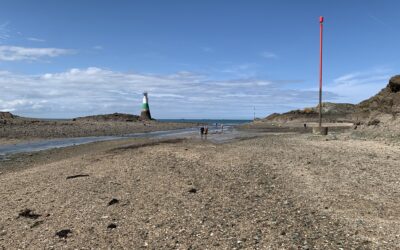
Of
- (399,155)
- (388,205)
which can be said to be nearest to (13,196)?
(388,205)

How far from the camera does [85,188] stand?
11461mm

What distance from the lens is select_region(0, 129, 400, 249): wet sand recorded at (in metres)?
7.07

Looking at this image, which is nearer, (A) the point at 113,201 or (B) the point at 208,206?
(B) the point at 208,206

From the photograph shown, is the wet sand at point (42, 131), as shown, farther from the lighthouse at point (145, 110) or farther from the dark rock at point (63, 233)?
the lighthouse at point (145, 110)

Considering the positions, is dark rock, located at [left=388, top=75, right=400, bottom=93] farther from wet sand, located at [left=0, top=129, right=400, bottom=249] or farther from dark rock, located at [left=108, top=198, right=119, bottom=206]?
dark rock, located at [left=108, top=198, right=119, bottom=206]

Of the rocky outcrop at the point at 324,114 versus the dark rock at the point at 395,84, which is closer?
the dark rock at the point at 395,84

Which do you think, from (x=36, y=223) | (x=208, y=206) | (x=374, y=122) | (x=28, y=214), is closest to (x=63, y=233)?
(x=36, y=223)

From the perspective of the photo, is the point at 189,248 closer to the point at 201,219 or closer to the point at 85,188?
the point at 201,219

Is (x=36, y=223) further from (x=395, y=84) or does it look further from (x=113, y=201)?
(x=395, y=84)

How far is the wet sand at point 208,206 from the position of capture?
278 inches

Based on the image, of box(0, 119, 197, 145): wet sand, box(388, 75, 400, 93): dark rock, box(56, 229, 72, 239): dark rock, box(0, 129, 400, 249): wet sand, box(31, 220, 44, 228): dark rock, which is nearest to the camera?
box(0, 129, 400, 249): wet sand

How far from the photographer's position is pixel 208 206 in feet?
30.3

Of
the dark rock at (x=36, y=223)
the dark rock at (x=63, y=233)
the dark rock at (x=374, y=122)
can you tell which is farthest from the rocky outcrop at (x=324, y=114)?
the dark rock at (x=63, y=233)

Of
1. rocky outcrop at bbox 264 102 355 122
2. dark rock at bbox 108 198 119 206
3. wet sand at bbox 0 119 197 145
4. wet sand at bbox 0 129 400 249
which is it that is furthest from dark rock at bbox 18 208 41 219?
rocky outcrop at bbox 264 102 355 122
